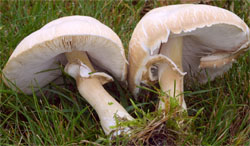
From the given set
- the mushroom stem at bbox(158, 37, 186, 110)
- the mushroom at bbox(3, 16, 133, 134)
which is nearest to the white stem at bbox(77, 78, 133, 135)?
the mushroom at bbox(3, 16, 133, 134)

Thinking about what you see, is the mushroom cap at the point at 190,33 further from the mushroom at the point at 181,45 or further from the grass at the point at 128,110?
the grass at the point at 128,110

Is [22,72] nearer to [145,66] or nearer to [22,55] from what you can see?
[22,55]

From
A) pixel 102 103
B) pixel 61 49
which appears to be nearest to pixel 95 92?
pixel 102 103

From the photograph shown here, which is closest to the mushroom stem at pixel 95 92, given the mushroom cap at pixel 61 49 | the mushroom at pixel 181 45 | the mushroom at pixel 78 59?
the mushroom at pixel 78 59

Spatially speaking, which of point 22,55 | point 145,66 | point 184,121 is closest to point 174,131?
point 184,121

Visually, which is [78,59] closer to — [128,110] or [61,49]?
[61,49]
